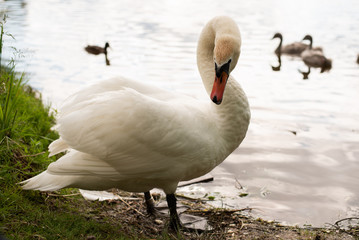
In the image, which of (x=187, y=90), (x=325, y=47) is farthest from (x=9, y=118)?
(x=325, y=47)

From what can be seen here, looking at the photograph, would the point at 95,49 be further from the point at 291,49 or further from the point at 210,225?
the point at 210,225

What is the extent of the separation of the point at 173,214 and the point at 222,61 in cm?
147

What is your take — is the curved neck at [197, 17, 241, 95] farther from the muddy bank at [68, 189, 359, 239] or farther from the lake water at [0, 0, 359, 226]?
the muddy bank at [68, 189, 359, 239]

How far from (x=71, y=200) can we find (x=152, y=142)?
129 cm

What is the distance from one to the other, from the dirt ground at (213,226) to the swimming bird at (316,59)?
28.9ft

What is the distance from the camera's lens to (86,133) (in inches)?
132

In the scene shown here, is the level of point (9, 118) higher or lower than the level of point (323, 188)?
higher

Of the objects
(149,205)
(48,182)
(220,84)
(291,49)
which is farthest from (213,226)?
(291,49)

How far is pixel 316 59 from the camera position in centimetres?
1304

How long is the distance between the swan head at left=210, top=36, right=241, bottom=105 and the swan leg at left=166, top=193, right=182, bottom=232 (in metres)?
1.03

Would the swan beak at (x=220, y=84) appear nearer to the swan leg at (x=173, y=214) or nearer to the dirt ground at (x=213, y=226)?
the swan leg at (x=173, y=214)

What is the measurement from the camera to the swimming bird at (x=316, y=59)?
12.8 m

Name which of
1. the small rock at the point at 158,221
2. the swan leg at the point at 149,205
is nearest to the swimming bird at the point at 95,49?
the swan leg at the point at 149,205

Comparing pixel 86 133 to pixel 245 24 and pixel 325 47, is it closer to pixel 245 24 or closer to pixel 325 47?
pixel 325 47
